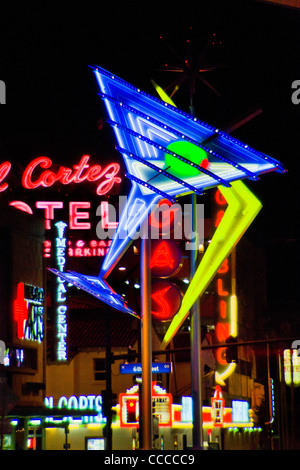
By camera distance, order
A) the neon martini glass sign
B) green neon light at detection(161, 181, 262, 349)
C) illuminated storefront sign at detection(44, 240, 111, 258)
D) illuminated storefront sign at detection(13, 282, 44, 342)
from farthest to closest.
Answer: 1. illuminated storefront sign at detection(44, 240, 111, 258)
2. illuminated storefront sign at detection(13, 282, 44, 342)
3. green neon light at detection(161, 181, 262, 349)
4. the neon martini glass sign

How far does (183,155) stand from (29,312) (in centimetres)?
818

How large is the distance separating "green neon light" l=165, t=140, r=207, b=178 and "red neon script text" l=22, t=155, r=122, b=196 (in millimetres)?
20927

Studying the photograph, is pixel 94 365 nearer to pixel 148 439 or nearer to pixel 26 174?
pixel 26 174

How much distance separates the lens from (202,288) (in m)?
25.2

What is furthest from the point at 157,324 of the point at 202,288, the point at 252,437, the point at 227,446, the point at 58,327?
the point at 202,288

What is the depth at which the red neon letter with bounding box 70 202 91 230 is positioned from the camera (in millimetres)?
43750

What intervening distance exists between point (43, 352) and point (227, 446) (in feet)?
102

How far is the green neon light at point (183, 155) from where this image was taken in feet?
77.9

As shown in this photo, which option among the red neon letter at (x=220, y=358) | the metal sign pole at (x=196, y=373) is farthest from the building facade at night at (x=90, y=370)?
the metal sign pole at (x=196, y=373)

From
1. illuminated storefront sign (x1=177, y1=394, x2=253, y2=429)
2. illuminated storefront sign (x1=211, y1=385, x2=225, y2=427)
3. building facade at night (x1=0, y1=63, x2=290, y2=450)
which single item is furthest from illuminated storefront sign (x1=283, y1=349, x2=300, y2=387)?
illuminated storefront sign (x1=211, y1=385, x2=225, y2=427)

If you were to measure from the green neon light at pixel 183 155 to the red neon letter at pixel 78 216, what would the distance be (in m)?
19.4

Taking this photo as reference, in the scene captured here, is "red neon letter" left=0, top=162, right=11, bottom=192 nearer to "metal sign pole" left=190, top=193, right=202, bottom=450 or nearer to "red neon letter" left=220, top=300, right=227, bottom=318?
"metal sign pole" left=190, top=193, right=202, bottom=450

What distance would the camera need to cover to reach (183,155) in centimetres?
2377

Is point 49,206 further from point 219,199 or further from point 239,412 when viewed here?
point 239,412
